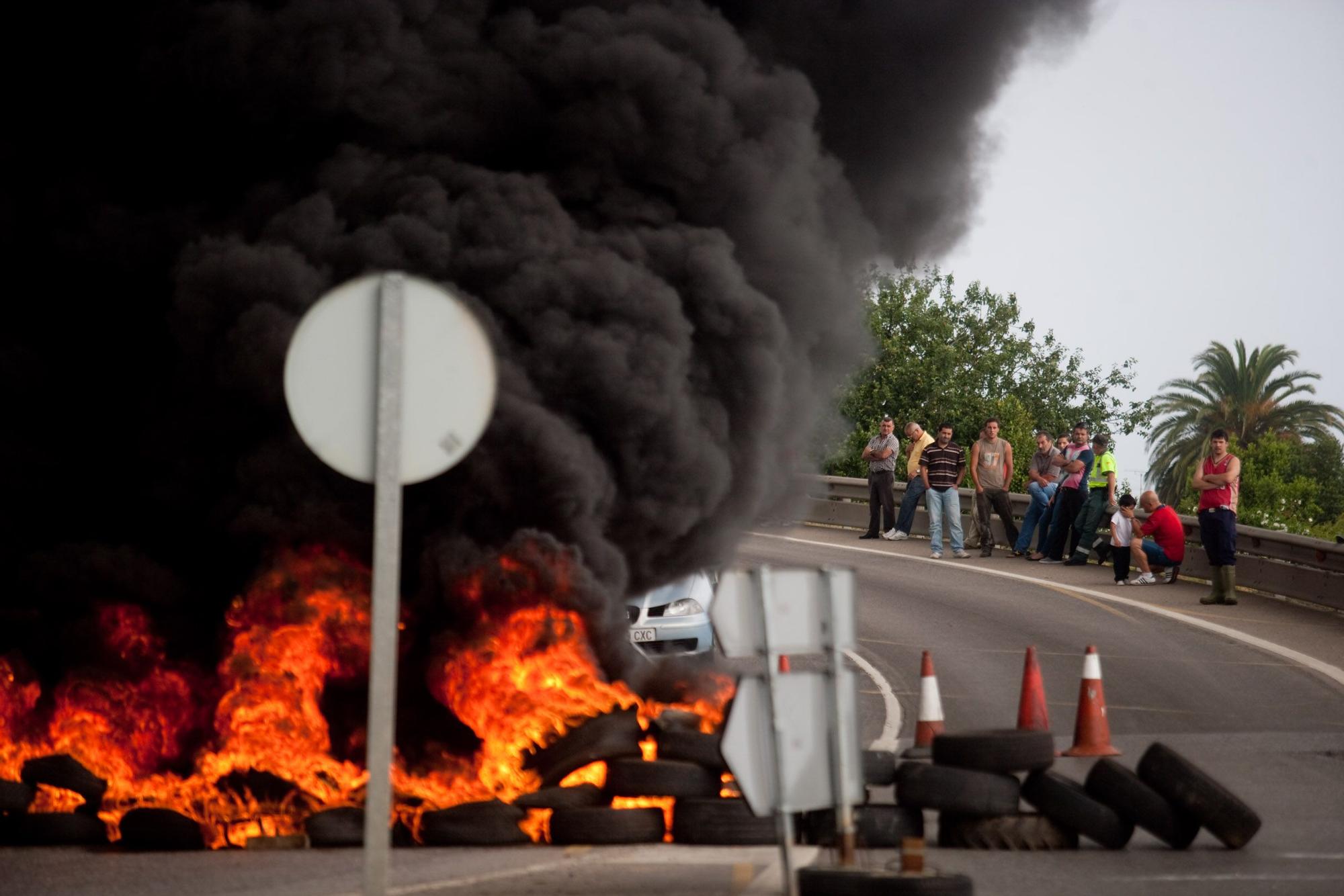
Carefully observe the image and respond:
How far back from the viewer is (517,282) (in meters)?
11.0

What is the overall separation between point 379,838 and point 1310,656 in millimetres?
12746

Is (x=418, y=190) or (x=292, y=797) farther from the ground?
(x=418, y=190)

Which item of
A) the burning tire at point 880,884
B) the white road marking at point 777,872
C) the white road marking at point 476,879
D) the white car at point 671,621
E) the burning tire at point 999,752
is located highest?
the white car at point 671,621

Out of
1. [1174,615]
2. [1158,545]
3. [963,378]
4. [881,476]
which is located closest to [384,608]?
[1174,615]

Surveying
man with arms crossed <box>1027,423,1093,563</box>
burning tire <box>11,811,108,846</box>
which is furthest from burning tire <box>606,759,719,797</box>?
man with arms crossed <box>1027,423,1093,563</box>

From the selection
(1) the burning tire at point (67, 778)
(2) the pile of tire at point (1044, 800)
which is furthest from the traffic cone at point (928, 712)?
(1) the burning tire at point (67, 778)

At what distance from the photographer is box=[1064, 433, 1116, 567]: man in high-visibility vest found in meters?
21.2

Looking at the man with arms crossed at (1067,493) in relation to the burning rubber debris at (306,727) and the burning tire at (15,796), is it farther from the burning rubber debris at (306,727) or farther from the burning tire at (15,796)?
the burning tire at (15,796)

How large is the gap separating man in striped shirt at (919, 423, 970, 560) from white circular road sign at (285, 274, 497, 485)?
17.8 m

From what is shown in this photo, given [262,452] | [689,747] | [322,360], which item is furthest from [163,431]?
[322,360]

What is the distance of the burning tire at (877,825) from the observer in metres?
8.45

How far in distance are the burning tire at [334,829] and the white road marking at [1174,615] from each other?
30.9 ft

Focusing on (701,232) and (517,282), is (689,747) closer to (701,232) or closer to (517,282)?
(517,282)

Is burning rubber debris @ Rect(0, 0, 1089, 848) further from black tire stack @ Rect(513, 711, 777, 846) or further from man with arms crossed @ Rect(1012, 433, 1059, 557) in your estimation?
man with arms crossed @ Rect(1012, 433, 1059, 557)
